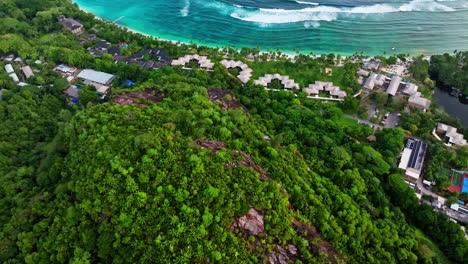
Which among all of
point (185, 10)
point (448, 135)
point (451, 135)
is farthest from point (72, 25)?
point (451, 135)

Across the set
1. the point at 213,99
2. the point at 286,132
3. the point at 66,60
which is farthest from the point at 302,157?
the point at 66,60

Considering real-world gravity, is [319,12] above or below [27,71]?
above

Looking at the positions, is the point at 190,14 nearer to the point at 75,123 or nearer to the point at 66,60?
the point at 66,60

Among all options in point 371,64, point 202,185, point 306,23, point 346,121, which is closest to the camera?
point 202,185

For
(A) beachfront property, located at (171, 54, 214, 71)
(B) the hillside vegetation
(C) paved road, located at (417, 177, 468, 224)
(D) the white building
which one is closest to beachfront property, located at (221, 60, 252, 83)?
(A) beachfront property, located at (171, 54, 214, 71)

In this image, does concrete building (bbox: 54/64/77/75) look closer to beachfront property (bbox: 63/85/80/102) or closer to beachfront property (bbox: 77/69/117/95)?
beachfront property (bbox: 77/69/117/95)

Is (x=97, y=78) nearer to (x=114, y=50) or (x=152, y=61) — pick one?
(x=114, y=50)
